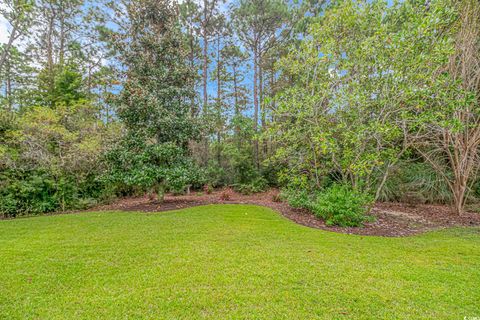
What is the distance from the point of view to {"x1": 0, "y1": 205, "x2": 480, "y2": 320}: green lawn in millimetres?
2305

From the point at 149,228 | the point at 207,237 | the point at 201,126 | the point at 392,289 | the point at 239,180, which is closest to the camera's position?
the point at 392,289

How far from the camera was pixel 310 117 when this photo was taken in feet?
22.9

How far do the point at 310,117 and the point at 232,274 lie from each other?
215 inches

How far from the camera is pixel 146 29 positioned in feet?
26.1

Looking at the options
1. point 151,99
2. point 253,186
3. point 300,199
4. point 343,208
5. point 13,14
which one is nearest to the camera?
point 343,208

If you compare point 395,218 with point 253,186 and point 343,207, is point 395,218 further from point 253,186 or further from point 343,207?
point 253,186

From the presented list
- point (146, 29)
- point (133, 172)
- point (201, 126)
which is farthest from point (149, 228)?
point (146, 29)

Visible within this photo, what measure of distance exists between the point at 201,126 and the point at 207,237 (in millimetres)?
5136

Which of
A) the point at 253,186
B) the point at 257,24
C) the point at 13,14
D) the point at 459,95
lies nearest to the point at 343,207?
the point at 459,95

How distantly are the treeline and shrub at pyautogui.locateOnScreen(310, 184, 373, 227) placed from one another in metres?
0.04

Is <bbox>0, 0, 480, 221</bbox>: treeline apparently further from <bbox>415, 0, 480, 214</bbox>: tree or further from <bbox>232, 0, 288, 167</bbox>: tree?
<bbox>232, 0, 288, 167</bbox>: tree

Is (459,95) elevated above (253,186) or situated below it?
above

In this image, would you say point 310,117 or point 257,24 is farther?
point 257,24

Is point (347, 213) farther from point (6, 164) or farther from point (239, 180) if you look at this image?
point (6, 164)
